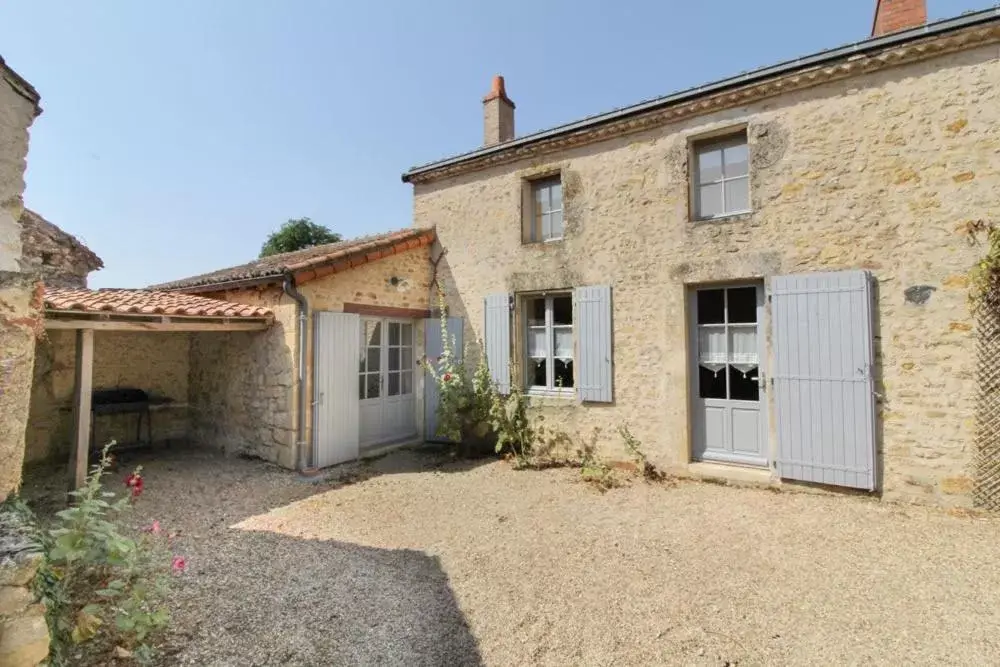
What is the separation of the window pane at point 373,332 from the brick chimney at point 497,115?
3533mm

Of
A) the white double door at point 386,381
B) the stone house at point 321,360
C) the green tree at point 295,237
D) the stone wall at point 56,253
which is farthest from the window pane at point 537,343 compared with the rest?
the green tree at point 295,237

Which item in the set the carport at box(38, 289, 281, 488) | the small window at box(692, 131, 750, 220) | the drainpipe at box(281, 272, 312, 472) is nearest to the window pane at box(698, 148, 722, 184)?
the small window at box(692, 131, 750, 220)

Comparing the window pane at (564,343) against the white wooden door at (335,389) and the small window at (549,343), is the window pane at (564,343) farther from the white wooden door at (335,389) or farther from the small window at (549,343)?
the white wooden door at (335,389)

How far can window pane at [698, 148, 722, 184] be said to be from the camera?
5941 millimetres

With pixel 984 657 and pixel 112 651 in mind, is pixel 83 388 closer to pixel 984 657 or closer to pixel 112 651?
pixel 112 651

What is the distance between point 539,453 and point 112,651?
5064mm

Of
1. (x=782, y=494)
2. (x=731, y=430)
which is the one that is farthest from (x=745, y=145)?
(x=782, y=494)

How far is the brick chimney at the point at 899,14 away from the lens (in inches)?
206

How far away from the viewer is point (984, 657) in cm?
254

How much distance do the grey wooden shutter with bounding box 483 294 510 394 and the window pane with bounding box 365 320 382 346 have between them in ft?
5.42

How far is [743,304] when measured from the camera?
5.77m

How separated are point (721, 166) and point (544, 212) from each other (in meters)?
2.46

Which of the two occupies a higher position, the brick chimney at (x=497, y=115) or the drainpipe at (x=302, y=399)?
the brick chimney at (x=497, y=115)

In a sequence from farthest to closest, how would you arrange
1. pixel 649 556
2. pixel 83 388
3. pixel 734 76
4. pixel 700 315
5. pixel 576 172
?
pixel 576 172 → pixel 700 315 → pixel 734 76 → pixel 83 388 → pixel 649 556
